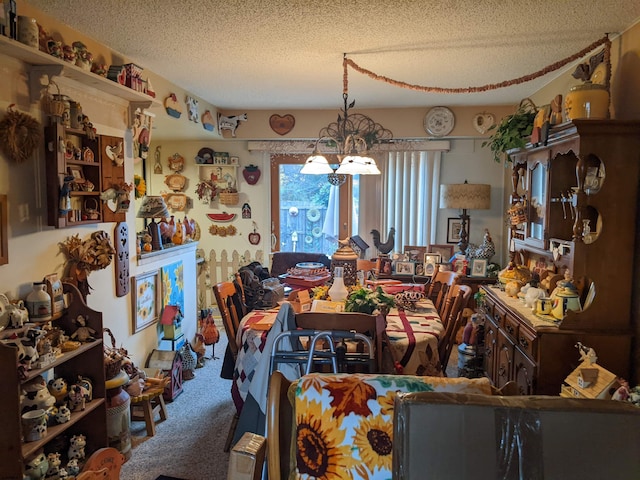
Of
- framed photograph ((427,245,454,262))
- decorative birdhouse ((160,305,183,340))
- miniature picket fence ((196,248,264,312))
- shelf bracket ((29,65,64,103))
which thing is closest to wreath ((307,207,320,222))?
miniature picket fence ((196,248,264,312))

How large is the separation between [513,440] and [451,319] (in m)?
1.89

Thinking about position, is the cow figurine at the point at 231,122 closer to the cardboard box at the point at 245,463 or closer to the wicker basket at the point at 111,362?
the wicker basket at the point at 111,362

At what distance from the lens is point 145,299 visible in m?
3.42

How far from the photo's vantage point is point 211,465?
2617 millimetres

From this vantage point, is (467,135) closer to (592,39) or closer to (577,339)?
(592,39)

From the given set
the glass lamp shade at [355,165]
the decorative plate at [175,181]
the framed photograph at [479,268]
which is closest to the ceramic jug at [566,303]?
the glass lamp shade at [355,165]

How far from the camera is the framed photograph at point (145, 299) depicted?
3256 millimetres

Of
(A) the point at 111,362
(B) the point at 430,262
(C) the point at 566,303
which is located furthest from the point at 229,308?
(B) the point at 430,262

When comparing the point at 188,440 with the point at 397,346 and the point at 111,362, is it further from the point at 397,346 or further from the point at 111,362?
the point at 397,346

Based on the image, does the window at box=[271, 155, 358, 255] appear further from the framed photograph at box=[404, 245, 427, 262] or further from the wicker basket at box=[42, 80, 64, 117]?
the wicker basket at box=[42, 80, 64, 117]

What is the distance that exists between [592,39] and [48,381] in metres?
3.55

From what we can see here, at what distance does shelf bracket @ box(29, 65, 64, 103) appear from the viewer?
89.0 inches

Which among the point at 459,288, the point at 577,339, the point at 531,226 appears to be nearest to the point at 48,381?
the point at 459,288

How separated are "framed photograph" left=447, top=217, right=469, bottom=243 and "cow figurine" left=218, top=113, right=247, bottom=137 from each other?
2501mm
